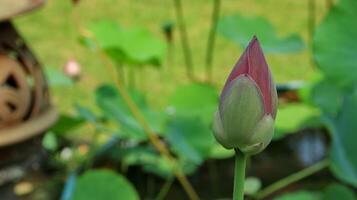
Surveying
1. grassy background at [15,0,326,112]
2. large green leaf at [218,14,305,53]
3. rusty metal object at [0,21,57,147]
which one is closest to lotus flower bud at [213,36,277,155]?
rusty metal object at [0,21,57,147]

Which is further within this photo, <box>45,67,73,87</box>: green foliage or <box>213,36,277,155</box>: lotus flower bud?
<box>45,67,73,87</box>: green foliage

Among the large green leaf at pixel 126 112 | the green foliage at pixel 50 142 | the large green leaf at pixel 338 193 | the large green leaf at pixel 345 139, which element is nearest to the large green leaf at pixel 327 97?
the large green leaf at pixel 345 139

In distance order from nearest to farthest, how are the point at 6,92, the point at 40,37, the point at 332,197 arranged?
the point at 332,197, the point at 6,92, the point at 40,37

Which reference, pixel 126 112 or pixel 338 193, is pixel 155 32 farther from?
pixel 338 193

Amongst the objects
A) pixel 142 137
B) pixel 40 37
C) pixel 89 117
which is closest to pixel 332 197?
pixel 142 137

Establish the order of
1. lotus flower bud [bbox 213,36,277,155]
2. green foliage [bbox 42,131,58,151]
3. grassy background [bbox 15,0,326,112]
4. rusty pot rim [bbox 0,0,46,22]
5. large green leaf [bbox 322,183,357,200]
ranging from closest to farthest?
lotus flower bud [bbox 213,36,277,155]
large green leaf [bbox 322,183,357,200]
rusty pot rim [bbox 0,0,46,22]
green foliage [bbox 42,131,58,151]
grassy background [bbox 15,0,326,112]

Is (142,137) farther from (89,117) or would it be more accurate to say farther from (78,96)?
(78,96)

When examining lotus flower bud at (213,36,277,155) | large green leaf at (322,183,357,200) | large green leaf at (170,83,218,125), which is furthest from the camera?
large green leaf at (170,83,218,125)

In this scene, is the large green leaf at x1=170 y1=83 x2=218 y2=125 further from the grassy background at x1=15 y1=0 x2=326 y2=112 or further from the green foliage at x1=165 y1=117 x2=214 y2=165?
the grassy background at x1=15 y1=0 x2=326 y2=112
